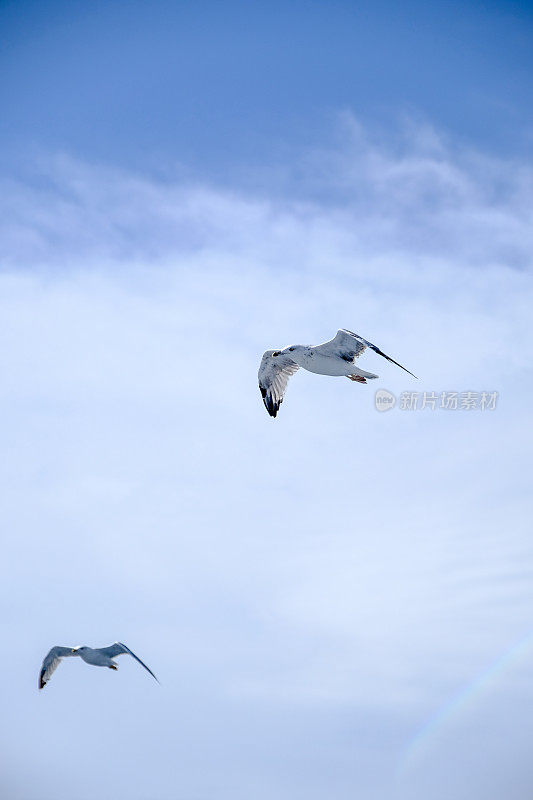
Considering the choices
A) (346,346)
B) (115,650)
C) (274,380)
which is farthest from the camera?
(115,650)

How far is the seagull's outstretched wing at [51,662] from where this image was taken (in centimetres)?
4588

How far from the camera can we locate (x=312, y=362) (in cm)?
3388

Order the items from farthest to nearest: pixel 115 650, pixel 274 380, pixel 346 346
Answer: pixel 115 650
pixel 274 380
pixel 346 346

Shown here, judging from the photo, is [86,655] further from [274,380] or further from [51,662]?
[274,380]

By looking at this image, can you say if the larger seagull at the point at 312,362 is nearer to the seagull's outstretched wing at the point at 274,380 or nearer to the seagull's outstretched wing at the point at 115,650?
the seagull's outstretched wing at the point at 274,380

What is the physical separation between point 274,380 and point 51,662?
2011cm

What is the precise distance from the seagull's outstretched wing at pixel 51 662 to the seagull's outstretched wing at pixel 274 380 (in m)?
17.5

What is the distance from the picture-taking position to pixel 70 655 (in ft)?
150

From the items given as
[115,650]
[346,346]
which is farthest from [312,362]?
[115,650]

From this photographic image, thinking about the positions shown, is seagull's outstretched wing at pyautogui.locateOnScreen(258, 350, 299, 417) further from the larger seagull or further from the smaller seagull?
the smaller seagull

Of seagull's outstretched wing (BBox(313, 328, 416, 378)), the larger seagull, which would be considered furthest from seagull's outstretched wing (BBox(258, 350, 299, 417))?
seagull's outstretched wing (BBox(313, 328, 416, 378))

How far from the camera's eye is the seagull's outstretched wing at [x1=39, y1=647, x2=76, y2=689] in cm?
4588

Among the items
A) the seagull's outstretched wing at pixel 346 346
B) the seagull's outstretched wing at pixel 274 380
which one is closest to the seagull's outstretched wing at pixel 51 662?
the seagull's outstretched wing at pixel 274 380

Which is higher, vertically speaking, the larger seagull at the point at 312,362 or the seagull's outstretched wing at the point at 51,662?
the larger seagull at the point at 312,362
